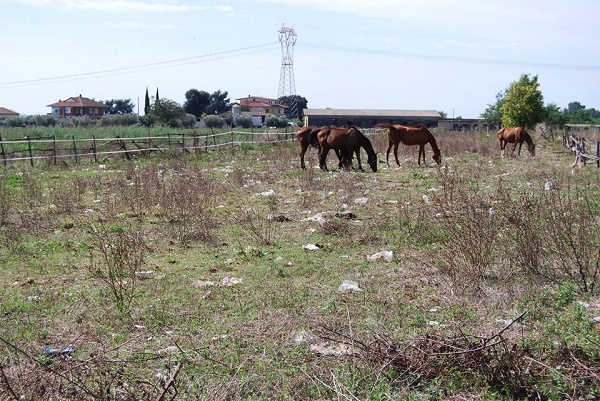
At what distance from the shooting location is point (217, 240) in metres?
7.80

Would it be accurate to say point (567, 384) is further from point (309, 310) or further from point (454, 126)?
point (454, 126)

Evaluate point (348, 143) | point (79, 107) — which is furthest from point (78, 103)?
point (348, 143)

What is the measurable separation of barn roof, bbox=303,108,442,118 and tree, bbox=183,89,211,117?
11.9 metres

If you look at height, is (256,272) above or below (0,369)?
below

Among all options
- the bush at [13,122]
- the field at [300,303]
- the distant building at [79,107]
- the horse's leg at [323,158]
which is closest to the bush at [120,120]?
A: the bush at [13,122]

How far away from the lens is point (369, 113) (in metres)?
71.2

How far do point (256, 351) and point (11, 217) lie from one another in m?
6.70

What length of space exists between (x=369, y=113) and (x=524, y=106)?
26.8 m

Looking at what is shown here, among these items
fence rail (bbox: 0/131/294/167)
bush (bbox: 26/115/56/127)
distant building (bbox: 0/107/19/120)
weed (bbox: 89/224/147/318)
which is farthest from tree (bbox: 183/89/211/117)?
weed (bbox: 89/224/147/318)

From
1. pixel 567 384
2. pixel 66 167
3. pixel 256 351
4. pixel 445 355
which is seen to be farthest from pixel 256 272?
pixel 66 167

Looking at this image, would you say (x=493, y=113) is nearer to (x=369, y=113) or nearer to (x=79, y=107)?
(x=369, y=113)

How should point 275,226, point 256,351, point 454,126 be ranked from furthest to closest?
1. point 454,126
2. point 275,226
3. point 256,351

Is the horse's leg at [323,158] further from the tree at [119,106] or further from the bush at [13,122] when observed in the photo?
the tree at [119,106]

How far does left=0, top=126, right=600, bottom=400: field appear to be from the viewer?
3.58m
